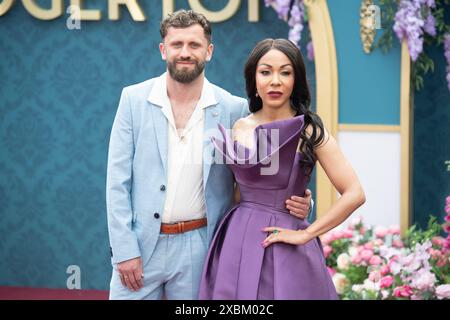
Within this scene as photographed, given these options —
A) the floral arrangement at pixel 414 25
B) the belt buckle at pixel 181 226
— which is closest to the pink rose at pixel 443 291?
the belt buckle at pixel 181 226

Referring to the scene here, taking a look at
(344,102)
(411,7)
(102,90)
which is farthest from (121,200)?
(102,90)

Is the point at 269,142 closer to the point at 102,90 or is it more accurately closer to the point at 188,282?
the point at 188,282

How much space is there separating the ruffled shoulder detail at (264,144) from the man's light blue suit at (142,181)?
105 millimetres

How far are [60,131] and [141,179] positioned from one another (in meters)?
3.06

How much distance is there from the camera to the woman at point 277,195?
7.92 feet

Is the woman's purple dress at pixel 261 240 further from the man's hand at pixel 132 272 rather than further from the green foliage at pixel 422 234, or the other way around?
the green foliage at pixel 422 234

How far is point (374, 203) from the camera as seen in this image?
169 inches

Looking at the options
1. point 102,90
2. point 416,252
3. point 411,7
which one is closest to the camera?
point 416,252

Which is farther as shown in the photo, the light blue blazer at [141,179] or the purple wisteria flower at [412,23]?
the purple wisteria flower at [412,23]

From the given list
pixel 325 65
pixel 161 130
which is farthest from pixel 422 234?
pixel 161 130

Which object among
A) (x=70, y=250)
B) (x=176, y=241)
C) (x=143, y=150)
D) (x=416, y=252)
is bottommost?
(x=70, y=250)

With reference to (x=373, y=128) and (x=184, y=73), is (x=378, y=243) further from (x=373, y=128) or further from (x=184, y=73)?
(x=184, y=73)

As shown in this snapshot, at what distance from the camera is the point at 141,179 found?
8.45 feet

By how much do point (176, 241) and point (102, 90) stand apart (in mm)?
2990
